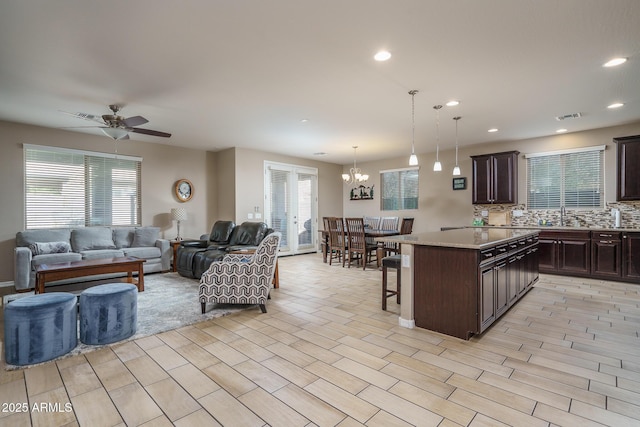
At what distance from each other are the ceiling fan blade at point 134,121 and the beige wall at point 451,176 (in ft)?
21.0

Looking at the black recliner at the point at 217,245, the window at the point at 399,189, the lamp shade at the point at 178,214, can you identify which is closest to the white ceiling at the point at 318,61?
the black recliner at the point at 217,245

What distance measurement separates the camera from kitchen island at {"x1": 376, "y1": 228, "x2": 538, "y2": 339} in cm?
283

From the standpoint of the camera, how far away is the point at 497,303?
323 cm

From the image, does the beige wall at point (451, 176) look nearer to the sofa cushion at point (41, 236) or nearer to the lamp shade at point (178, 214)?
the lamp shade at point (178, 214)

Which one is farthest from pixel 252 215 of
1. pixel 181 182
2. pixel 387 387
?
pixel 387 387

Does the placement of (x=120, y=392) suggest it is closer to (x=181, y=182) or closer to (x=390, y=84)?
(x=390, y=84)

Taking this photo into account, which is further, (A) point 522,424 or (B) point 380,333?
(B) point 380,333

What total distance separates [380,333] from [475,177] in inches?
203

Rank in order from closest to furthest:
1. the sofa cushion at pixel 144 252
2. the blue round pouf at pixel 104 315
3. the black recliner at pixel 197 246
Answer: the blue round pouf at pixel 104 315 < the black recliner at pixel 197 246 < the sofa cushion at pixel 144 252

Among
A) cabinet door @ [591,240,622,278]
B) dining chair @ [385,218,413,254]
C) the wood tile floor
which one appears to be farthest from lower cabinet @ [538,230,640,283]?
dining chair @ [385,218,413,254]

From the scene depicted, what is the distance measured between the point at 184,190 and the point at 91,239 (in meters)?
2.17

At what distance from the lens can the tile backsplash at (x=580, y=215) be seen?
5395 millimetres

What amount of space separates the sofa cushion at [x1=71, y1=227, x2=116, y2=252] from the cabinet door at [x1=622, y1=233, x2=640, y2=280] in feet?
29.3

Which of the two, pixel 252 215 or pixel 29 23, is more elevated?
pixel 29 23
